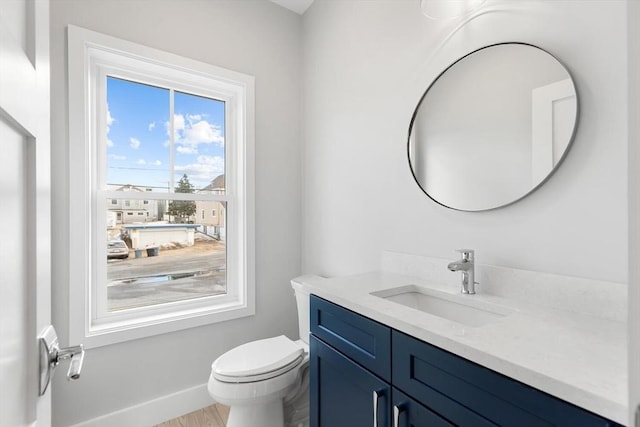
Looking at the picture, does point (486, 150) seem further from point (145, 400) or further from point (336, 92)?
point (145, 400)

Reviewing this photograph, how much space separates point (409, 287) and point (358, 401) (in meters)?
0.51

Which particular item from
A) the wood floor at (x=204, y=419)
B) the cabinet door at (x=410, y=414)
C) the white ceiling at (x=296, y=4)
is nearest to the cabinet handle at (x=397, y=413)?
the cabinet door at (x=410, y=414)

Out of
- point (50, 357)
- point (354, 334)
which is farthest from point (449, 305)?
point (50, 357)

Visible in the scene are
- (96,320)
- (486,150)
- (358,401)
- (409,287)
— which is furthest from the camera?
(96,320)

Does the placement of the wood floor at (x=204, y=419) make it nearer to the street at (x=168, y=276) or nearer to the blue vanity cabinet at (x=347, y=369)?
the street at (x=168, y=276)

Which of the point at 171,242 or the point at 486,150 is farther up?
the point at 486,150

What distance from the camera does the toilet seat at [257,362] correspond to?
4.73 feet

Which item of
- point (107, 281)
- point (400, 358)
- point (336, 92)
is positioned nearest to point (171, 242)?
point (107, 281)

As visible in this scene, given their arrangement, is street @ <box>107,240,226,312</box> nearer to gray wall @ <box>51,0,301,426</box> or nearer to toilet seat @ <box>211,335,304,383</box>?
gray wall @ <box>51,0,301,426</box>

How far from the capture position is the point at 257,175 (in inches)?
86.1

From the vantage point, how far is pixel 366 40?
179 cm

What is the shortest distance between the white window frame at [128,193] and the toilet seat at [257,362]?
0.49 metres

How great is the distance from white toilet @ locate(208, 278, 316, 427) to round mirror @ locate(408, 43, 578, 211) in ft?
3.55

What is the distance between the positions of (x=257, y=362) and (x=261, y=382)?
99mm
